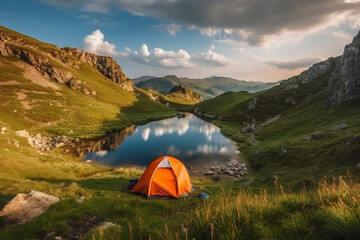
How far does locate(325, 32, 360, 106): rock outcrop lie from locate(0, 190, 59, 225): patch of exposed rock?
5948 cm

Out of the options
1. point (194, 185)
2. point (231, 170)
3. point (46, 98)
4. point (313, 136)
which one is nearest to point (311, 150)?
point (313, 136)

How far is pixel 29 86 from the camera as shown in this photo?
9106 centimetres

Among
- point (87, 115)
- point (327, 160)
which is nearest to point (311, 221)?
point (327, 160)

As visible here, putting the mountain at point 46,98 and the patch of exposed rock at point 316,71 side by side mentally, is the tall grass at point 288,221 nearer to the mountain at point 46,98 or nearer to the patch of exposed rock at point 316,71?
the mountain at point 46,98

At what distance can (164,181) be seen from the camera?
22.6m

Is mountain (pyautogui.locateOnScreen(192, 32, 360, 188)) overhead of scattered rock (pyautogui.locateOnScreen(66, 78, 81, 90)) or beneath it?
beneath

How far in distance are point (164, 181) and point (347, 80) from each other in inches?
2142

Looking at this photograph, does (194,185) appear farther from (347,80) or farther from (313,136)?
(347,80)

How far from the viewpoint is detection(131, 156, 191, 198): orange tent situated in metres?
22.0

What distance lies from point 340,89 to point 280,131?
1697 cm

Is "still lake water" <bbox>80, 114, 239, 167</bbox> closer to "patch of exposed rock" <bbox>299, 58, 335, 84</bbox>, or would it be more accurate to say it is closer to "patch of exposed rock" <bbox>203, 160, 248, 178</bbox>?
"patch of exposed rock" <bbox>203, 160, 248, 178</bbox>

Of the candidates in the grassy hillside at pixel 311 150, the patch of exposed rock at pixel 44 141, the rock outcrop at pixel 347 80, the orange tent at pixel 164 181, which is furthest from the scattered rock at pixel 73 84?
the orange tent at pixel 164 181

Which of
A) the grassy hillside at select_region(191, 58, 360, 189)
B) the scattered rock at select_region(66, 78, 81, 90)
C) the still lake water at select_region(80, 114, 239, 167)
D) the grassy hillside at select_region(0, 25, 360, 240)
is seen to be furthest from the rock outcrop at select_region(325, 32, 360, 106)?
the scattered rock at select_region(66, 78, 81, 90)

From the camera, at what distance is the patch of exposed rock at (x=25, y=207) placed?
9.96m
